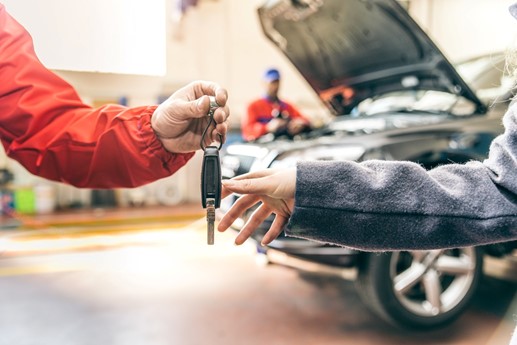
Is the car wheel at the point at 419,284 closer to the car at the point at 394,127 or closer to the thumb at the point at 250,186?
the car at the point at 394,127

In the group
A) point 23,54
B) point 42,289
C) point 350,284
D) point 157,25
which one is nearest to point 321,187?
point 157,25

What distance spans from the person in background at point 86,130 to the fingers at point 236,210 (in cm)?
12

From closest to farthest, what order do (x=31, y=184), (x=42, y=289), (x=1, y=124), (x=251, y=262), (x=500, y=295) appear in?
(x=1, y=124) → (x=500, y=295) → (x=42, y=289) → (x=251, y=262) → (x=31, y=184)

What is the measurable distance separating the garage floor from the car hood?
122 centimetres

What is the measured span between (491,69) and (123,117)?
248 centimetres

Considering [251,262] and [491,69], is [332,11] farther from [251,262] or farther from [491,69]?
[251,262]

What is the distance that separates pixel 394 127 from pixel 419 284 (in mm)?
772

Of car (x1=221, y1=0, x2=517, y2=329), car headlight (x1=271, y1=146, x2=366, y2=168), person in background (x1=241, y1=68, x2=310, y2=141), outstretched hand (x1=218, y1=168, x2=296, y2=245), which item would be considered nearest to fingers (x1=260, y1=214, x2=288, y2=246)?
outstretched hand (x1=218, y1=168, x2=296, y2=245)

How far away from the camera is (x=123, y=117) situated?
0.86 m

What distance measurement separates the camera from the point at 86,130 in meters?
0.87

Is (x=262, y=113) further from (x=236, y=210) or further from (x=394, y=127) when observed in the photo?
(x=236, y=210)


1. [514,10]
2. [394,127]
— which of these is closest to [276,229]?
[514,10]

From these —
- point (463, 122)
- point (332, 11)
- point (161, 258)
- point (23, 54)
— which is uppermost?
point (332, 11)

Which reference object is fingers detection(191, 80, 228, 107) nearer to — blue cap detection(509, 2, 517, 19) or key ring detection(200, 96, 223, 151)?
key ring detection(200, 96, 223, 151)
